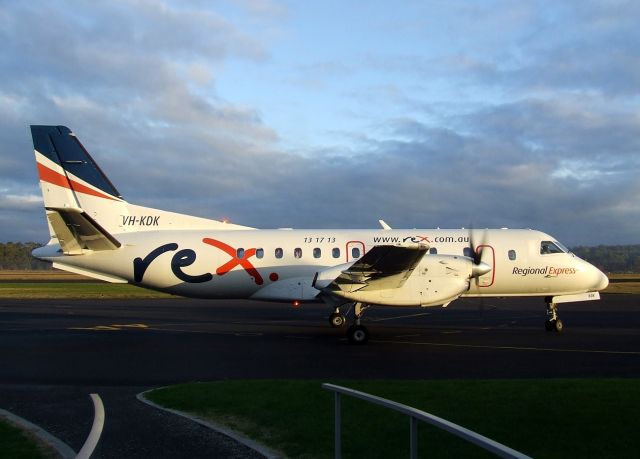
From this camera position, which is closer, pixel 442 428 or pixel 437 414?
pixel 442 428

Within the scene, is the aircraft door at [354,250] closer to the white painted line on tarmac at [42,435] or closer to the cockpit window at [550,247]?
the cockpit window at [550,247]

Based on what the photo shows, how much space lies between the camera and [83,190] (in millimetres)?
20797

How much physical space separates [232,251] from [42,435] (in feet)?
43.4

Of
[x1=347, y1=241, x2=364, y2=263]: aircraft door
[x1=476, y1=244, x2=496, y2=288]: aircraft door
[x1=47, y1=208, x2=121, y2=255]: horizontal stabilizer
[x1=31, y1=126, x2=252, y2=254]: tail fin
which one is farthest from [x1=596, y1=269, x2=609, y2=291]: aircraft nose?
[x1=47, y1=208, x2=121, y2=255]: horizontal stabilizer

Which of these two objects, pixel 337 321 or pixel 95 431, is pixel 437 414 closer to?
pixel 95 431

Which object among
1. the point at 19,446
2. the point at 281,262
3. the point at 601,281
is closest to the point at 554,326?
the point at 601,281

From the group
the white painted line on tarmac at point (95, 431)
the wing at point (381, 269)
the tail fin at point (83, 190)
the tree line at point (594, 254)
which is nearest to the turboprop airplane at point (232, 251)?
the tail fin at point (83, 190)

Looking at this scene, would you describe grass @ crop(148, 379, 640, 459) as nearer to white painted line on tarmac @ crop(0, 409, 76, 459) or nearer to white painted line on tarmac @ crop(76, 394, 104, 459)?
white painted line on tarmac @ crop(76, 394, 104, 459)

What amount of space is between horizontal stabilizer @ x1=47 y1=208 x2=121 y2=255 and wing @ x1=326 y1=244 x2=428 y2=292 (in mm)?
7222

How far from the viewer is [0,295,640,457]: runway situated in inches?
337

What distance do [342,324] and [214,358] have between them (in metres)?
7.95

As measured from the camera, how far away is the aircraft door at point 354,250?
20.7 meters

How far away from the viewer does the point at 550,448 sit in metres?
6.28

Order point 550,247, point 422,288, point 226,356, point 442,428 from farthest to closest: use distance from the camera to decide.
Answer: point 550,247, point 422,288, point 226,356, point 442,428
